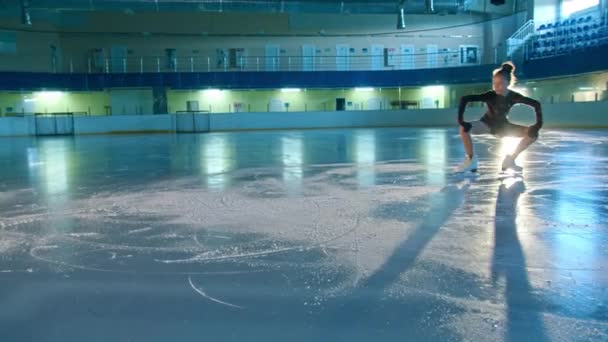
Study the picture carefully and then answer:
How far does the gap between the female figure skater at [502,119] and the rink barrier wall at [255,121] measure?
14954mm

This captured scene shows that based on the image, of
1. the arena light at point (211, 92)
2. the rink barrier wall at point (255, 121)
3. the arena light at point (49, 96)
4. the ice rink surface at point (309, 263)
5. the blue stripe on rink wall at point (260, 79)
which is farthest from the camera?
the arena light at point (211, 92)

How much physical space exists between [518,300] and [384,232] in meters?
1.12

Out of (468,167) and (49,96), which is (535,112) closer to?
(468,167)

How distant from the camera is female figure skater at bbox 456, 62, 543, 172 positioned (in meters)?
5.32

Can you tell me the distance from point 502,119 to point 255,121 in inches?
729

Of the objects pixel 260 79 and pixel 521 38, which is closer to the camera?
pixel 521 38

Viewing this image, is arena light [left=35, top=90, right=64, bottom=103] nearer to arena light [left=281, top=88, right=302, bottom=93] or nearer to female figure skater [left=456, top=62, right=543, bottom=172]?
arena light [left=281, top=88, right=302, bottom=93]

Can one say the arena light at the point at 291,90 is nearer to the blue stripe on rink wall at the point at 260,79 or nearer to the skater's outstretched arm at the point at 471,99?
the blue stripe on rink wall at the point at 260,79

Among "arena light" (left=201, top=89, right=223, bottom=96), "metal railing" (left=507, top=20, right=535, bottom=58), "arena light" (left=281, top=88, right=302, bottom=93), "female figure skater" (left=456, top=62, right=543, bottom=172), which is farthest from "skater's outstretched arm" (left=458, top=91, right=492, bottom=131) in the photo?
"arena light" (left=201, top=89, right=223, bottom=96)

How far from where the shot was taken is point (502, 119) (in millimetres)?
5527

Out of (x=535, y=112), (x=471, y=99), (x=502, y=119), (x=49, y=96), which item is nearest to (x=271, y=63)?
(x=49, y=96)

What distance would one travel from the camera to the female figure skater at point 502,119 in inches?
210

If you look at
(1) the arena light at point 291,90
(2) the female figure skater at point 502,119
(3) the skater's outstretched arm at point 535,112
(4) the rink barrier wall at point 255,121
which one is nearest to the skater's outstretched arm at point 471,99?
(2) the female figure skater at point 502,119

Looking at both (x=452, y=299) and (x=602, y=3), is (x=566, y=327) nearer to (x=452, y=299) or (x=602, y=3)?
(x=452, y=299)
